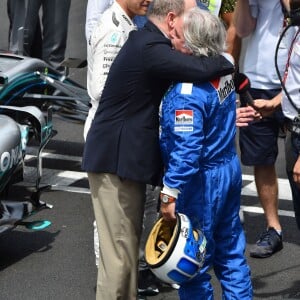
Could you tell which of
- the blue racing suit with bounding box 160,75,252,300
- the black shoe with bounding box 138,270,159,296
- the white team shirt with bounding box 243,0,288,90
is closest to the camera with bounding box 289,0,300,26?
the blue racing suit with bounding box 160,75,252,300

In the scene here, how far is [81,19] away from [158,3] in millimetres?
8419

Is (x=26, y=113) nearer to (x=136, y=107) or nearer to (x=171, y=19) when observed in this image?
(x=136, y=107)

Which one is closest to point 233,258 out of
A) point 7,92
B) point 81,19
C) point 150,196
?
point 150,196

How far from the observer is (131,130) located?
4.52 meters

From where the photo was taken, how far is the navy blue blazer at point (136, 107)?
4.41 metres

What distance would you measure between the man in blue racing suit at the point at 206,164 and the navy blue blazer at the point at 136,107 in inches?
3.0

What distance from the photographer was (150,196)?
5.41 m

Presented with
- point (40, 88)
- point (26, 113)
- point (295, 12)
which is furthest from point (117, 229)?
point (40, 88)

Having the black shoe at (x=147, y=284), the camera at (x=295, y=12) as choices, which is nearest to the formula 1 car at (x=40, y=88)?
the black shoe at (x=147, y=284)

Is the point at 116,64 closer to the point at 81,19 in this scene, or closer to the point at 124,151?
the point at 124,151

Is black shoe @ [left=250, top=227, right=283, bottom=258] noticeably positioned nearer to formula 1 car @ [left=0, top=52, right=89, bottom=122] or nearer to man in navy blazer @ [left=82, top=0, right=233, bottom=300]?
man in navy blazer @ [left=82, top=0, right=233, bottom=300]

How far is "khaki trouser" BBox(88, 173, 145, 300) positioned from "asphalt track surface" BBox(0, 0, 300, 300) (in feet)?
2.30

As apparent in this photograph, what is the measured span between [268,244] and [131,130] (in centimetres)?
201

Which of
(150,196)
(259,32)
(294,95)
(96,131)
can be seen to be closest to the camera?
(96,131)
